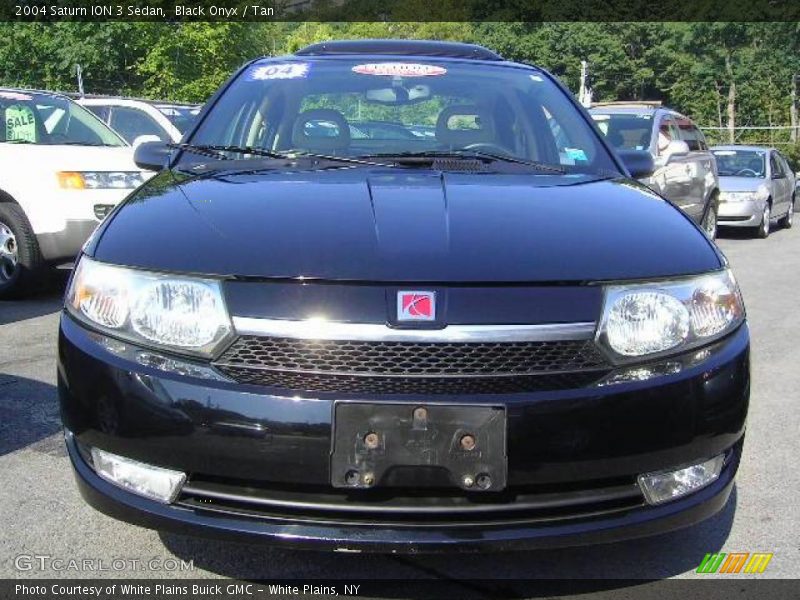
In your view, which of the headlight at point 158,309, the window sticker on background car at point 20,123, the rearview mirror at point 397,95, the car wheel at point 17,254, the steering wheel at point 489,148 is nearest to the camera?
the headlight at point 158,309

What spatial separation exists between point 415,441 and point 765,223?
13.2 meters

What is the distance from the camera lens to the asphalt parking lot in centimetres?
269

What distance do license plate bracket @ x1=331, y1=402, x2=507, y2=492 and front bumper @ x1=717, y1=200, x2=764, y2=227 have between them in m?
12.5

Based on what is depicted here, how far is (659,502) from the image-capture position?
2.32 meters

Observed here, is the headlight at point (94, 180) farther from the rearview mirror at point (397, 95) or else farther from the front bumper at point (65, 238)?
the rearview mirror at point (397, 95)

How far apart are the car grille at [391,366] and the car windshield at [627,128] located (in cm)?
912

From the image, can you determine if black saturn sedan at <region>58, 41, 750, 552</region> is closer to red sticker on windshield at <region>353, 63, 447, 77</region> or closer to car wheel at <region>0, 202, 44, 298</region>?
red sticker on windshield at <region>353, 63, 447, 77</region>

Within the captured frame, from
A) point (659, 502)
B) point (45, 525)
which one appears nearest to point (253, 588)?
point (45, 525)

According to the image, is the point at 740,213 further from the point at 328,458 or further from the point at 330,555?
the point at 328,458

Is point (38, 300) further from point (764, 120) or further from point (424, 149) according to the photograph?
point (764, 120)

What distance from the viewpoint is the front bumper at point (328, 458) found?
213 centimetres

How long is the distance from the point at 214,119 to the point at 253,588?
1.92 meters

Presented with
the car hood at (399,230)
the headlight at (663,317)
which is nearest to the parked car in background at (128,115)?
the car hood at (399,230)

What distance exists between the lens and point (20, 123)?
7379 millimetres
